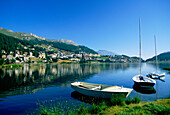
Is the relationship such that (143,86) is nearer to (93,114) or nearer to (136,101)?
(136,101)

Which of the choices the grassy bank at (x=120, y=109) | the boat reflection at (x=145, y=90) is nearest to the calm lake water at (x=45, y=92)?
the boat reflection at (x=145, y=90)

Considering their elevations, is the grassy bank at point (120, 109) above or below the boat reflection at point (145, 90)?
above

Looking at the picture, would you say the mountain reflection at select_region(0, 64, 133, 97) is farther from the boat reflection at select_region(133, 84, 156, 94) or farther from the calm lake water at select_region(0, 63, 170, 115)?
the boat reflection at select_region(133, 84, 156, 94)

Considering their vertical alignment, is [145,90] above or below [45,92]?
above

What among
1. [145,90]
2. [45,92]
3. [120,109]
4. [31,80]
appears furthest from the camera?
[31,80]

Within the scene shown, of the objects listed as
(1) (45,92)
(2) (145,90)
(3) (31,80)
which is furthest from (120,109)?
(3) (31,80)

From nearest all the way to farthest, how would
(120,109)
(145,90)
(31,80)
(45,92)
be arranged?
1. (120,109)
2. (45,92)
3. (145,90)
4. (31,80)

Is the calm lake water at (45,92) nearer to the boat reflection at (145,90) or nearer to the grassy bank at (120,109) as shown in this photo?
the boat reflection at (145,90)

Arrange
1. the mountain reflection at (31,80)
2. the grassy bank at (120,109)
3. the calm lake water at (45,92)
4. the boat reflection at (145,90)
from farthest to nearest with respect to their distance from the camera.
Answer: the mountain reflection at (31,80), the boat reflection at (145,90), the calm lake water at (45,92), the grassy bank at (120,109)

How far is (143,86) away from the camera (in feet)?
77.8

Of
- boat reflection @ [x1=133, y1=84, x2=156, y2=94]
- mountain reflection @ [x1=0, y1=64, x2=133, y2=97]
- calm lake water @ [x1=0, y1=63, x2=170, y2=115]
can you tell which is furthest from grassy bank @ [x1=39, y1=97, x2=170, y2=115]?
mountain reflection @ [x1=0, y1=64, x2=133, y2=97]

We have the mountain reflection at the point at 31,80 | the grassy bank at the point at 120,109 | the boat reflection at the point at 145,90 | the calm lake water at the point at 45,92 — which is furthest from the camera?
the mountain reflection at the point at 31,80

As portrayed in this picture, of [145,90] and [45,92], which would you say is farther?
[145,90]

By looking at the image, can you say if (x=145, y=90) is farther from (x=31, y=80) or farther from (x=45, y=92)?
(x=31, y=80)
